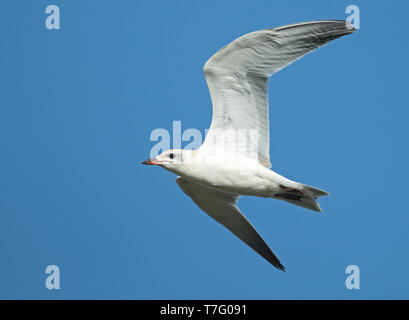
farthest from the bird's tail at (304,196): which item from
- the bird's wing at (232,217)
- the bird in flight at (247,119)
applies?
the bird's wing at (232,217)

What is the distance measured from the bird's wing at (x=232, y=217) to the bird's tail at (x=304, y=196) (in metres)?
1.28

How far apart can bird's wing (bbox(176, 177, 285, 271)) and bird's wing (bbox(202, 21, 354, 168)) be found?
1.14 meters

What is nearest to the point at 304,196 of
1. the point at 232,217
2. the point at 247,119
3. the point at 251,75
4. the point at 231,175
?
the point at 231,175

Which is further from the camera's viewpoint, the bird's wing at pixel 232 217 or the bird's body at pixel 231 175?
the bird's wing at pixel 232 217

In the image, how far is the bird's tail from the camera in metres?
9.52

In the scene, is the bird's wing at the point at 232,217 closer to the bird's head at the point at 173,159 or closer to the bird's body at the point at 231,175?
the bird's body at the point at 231,175

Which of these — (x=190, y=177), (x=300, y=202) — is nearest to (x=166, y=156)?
(x=190, y=177)

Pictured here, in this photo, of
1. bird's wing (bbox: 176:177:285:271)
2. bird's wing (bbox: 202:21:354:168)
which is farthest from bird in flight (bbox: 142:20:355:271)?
bird's wing (bbox: 176:177:285:271)

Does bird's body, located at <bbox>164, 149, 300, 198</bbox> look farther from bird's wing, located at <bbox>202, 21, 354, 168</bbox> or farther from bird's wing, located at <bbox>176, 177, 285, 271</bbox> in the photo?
bird's wing, located at <bbox>176, 177, 285, 271</bbox>

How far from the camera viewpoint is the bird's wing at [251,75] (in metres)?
9.15

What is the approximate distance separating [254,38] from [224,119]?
3.97 ft

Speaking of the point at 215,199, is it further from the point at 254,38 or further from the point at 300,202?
the point at 254,38

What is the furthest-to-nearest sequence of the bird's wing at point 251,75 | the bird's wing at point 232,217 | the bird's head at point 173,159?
the bird's wing at point 232,217
the bird's head at point 173,159
the bird's wing at point 251,75

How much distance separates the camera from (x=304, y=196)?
962 cm
